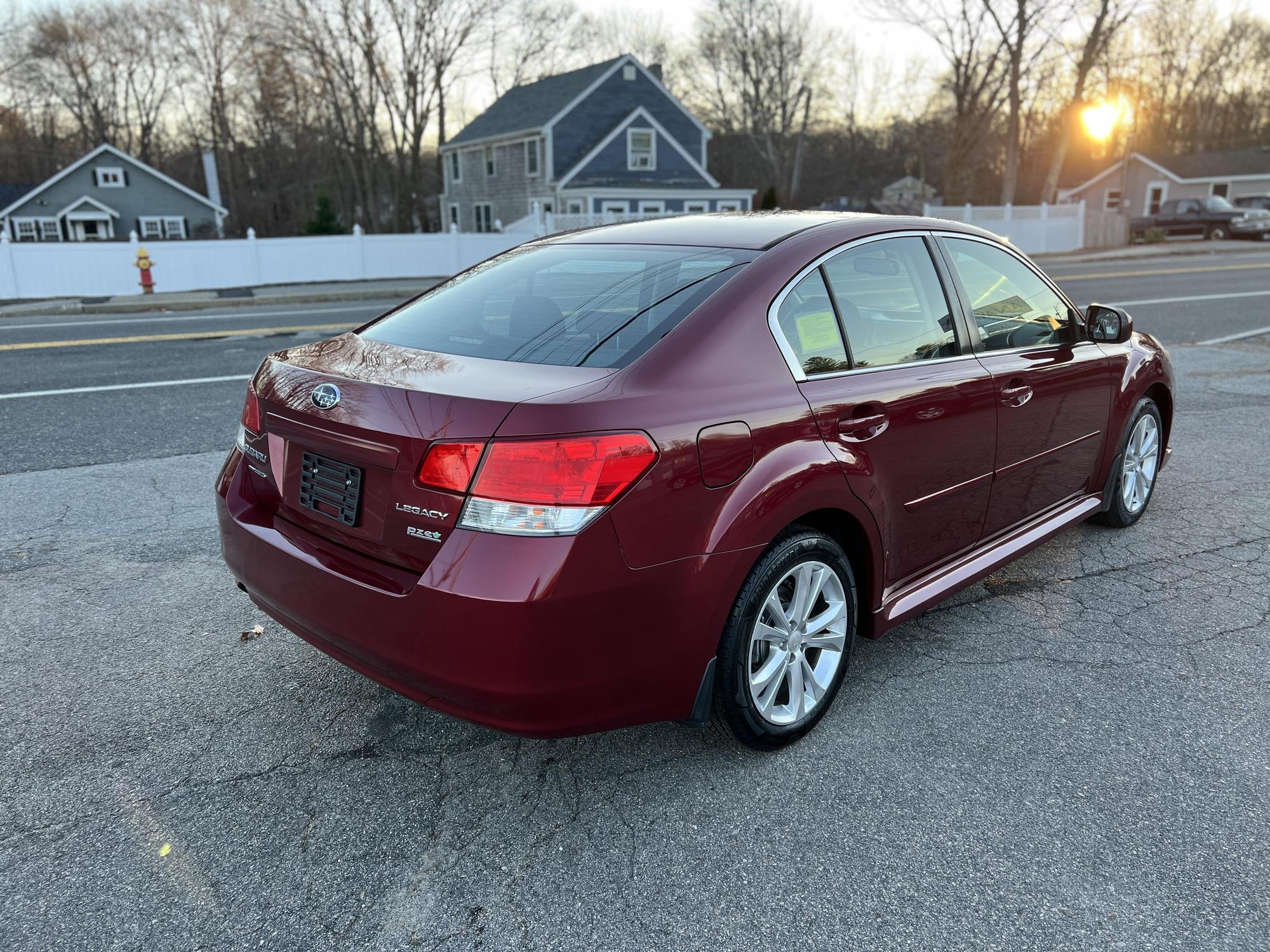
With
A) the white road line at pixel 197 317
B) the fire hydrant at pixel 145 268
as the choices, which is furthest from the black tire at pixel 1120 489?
the fire hydrant at pixel 145 268

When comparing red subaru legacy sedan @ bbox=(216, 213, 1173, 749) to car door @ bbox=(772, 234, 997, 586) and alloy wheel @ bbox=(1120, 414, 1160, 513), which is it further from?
alloy wheel @ bbox=(1120, 414, 1160, 513)

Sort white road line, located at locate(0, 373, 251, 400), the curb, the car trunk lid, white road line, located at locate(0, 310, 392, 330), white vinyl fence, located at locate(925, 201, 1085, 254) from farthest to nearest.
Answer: white vinyl fence, located at locate(925, 201, 1085, 254) → the curb → white road line, located at locate(0, 310, 392, 330) → white road line, located at locate(0, 373, 251, 400) → the car trunk lid

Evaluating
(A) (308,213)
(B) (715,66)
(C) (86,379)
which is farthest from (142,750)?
(B) (715,66)

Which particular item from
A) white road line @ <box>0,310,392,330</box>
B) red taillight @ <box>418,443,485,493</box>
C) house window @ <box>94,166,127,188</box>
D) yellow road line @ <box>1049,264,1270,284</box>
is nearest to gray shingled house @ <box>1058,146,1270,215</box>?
yellow road line @ <box>1049,264,1270,284</box>

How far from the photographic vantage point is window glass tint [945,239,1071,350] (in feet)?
12.0

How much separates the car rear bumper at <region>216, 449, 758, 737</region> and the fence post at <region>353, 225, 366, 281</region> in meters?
22.8

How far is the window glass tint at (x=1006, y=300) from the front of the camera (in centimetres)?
367

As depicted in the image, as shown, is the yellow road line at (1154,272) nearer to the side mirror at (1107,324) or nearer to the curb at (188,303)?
the curb at (188,303)

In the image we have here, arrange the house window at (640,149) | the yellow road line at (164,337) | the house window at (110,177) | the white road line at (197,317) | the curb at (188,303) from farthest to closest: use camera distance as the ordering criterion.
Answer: the house window at (110,177), the house window at (640,149), the curb at (188,303), the white road line at (197,317), the yellow road line at (164,337)

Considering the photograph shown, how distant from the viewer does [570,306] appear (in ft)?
9.90

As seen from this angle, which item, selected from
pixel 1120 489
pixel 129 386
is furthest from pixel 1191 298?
pixel 129 386

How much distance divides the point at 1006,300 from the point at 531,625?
2673mm

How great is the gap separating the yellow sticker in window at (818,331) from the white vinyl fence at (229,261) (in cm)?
1687

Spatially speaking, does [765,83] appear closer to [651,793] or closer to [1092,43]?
[1092,43]
